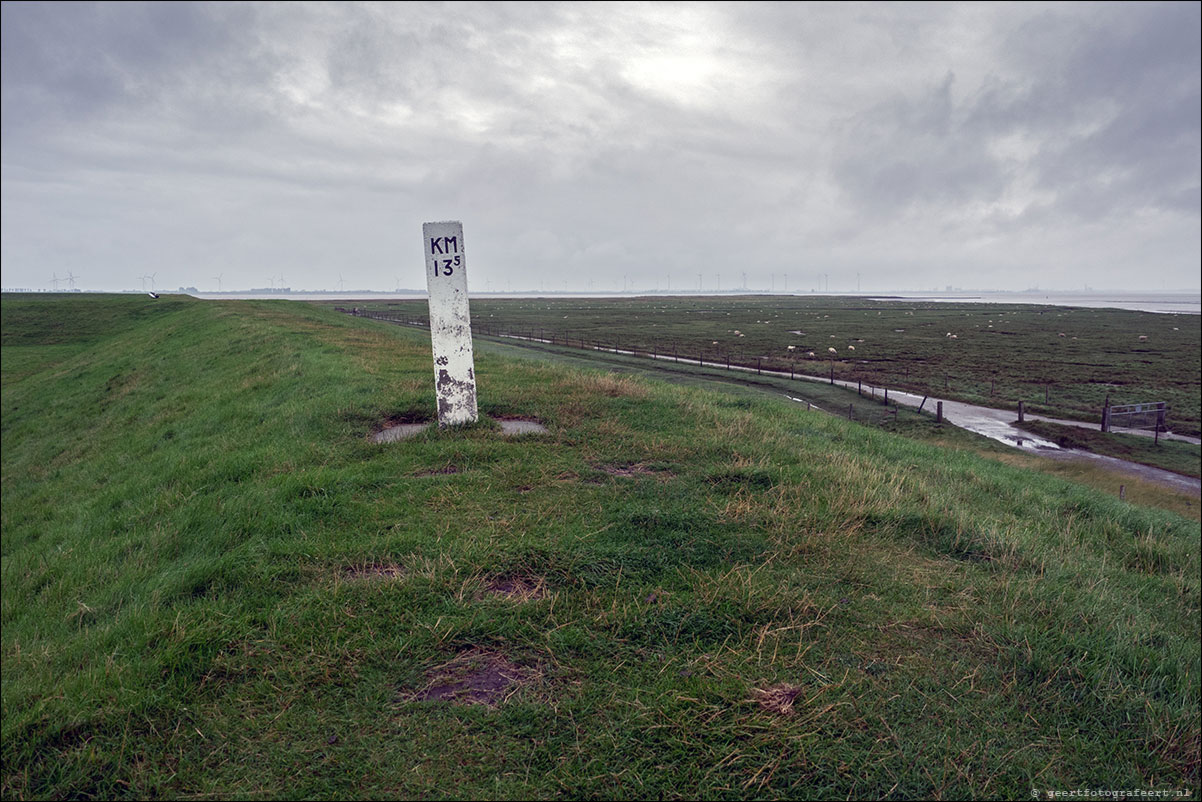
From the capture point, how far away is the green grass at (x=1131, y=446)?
24775 millimetres

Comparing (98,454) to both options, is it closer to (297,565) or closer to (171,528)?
(171,528)

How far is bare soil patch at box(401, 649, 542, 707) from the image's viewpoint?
11.3 feet

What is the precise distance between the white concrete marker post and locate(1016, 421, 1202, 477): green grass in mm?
28298

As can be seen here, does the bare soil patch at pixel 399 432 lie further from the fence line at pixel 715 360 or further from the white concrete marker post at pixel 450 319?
the fence line at pixel 715 360

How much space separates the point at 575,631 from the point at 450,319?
529 centimetres

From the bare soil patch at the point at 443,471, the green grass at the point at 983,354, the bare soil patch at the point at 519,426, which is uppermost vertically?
the bare soil patch at the point at 519,426

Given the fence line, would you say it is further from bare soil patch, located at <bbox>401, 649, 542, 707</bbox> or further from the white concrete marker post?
bare soil patch, located at <bbox>401, 649, 542, 707</bbox>

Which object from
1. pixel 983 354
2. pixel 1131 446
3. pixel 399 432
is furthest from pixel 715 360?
pixel 399 432

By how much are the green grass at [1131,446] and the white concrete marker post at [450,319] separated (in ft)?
92.8

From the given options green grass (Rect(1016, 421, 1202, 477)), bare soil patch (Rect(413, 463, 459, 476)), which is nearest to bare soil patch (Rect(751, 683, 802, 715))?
bare soil patch (Rect(413, 463, 459, 476))

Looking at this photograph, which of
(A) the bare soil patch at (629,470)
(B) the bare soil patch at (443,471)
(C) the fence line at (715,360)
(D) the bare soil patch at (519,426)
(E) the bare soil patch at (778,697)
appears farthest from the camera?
(C) the fence line at (715,360)

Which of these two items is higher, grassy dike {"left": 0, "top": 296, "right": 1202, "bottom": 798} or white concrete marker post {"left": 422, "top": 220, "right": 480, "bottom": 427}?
white concrete marker post {"left": 422, "top": 220, "right": 480, "bottom": 427}

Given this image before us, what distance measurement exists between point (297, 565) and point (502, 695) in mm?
2290

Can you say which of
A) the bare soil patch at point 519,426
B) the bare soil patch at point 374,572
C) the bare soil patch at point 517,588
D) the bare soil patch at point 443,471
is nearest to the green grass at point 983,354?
the bare soil patch at point 519,426
